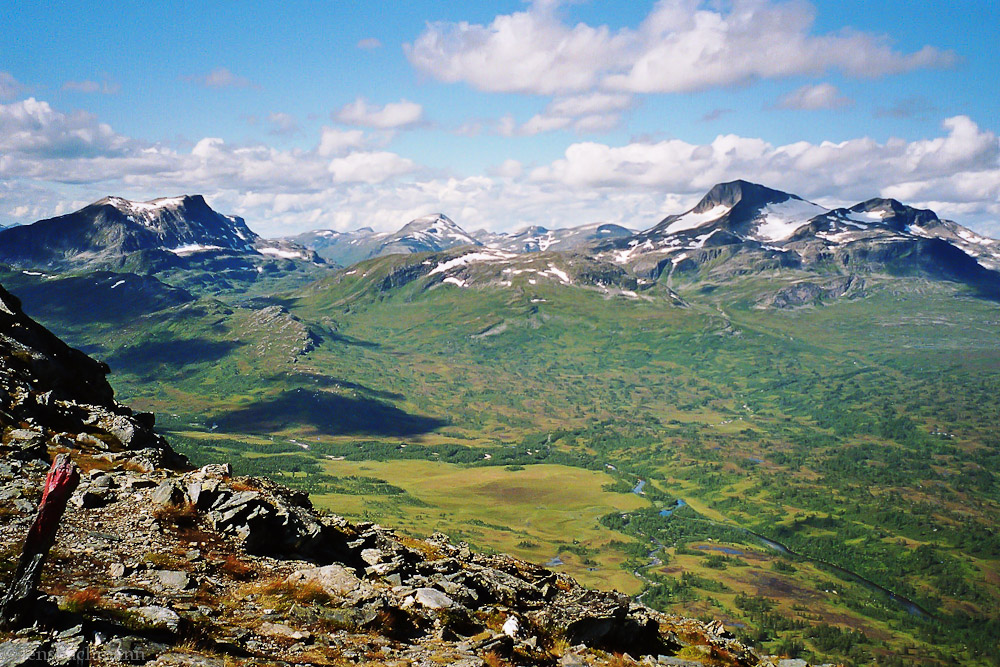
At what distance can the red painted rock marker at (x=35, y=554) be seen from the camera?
14.8 meters

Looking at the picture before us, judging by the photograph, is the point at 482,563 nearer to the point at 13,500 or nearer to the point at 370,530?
the point at 370,530

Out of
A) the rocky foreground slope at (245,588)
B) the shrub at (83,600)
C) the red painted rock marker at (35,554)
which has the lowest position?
the rocky foreground slope at (245,588)

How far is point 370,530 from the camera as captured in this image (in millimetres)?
37594

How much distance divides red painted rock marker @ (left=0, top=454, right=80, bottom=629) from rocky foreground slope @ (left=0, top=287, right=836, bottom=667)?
1.24ft

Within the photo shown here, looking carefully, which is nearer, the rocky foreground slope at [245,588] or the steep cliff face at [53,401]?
the rocky foreground slope at [245,588]

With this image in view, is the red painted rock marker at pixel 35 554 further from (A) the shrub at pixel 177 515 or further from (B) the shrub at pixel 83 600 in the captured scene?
(A) the shrub at pixel 177 515

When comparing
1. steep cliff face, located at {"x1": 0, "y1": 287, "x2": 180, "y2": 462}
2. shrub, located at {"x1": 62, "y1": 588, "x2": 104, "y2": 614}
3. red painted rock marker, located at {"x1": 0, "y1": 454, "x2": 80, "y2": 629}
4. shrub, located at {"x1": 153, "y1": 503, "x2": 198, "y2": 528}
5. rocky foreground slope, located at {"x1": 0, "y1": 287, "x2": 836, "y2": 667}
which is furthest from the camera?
steep cliff face, located at {"x1": 0, "y1": 287, "x2": 180, "y2": 462}

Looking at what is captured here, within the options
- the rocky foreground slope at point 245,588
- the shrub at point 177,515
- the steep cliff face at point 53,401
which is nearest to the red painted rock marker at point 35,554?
the rocky foreground slope at point 245,588

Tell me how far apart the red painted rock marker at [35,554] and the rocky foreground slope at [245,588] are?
0.38m

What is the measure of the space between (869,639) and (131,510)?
187 metres

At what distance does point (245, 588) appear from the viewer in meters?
22.5

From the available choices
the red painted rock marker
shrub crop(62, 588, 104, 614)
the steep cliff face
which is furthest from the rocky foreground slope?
the red painted rock marker

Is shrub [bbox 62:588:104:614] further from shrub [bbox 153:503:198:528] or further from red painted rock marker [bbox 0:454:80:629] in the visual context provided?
shrub [bbox 153:503:198:528]

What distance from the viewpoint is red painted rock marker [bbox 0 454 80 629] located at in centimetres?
1484
